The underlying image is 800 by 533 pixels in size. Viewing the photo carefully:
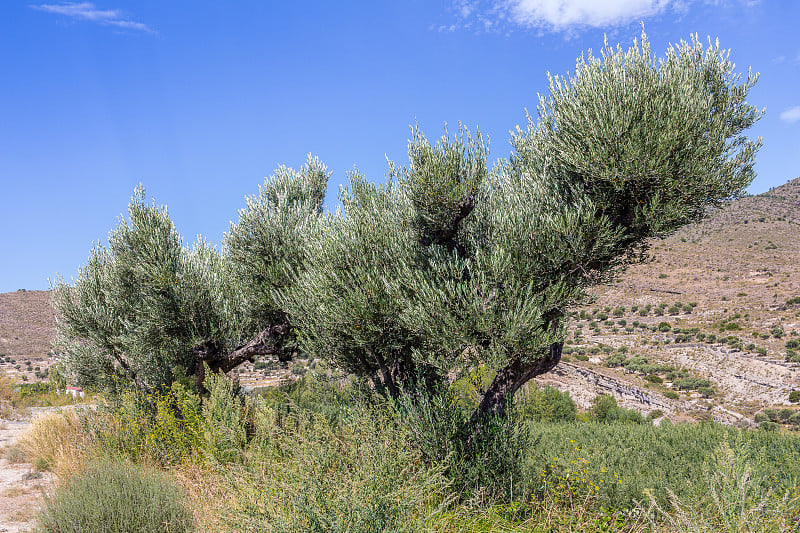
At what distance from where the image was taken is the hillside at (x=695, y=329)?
1255 inches

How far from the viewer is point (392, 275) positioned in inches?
307

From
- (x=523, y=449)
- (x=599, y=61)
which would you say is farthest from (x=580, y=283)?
(x=599, y=61)

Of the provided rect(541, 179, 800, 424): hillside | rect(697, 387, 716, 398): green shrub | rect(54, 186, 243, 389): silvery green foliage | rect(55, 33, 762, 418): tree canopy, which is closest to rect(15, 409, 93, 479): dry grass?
rect(54, 186, 243, 389): silvery green foliage

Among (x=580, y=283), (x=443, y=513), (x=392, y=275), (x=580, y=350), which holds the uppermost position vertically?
(x=392, y=275)

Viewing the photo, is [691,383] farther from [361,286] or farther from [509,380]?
[361,286]

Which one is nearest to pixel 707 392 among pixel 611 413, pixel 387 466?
pixel 611 413

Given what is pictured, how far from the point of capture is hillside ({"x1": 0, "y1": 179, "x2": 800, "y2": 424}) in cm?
3188

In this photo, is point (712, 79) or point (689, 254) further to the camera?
point (689, 254)

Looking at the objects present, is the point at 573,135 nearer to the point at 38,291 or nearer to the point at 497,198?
the point at 497,198

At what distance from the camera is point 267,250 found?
34.7ft

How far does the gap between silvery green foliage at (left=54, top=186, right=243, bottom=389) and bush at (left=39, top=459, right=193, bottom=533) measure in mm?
4436

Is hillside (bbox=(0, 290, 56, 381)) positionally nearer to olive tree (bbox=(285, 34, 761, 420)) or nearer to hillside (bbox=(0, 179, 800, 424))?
hillside (bbox=(0, 179, 800, 424))

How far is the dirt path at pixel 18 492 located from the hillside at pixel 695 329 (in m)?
17.9

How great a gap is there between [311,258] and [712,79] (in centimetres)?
731
